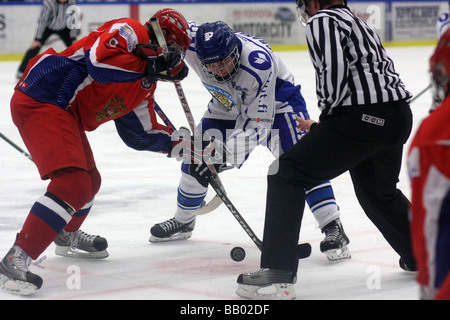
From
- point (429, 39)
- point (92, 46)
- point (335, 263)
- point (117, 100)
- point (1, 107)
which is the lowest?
point (429, 39)

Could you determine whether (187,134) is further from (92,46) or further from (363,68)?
(363,68)

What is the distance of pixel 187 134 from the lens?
331 centimetres

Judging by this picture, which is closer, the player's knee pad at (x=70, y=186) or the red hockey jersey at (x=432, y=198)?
the red hockey jersey at (x=432, y=198)

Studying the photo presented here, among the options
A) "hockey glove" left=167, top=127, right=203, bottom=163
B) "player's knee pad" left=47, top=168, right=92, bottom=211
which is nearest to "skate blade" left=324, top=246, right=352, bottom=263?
"hockey glove" left=167, top=127, right=203, bottom=163

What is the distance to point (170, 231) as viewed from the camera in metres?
3.58

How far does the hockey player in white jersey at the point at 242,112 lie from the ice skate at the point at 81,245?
1.11 ft

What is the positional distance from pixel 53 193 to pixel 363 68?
3.70 feet

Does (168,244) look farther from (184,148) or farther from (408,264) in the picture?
(408,264)

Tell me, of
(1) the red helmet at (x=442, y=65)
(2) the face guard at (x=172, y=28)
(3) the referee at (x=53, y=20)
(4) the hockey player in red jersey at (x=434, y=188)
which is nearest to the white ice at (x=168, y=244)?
(2) the face guard at (x=172, y=28)

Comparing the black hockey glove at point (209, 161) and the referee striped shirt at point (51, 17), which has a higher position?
the black hockey glove at point (209, 161)

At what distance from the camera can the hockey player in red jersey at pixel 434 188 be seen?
61.2 inches

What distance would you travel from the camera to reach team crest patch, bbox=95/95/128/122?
305cm

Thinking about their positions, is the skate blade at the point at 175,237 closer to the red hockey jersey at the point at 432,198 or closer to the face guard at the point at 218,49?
the face guard at the point at 218,49
